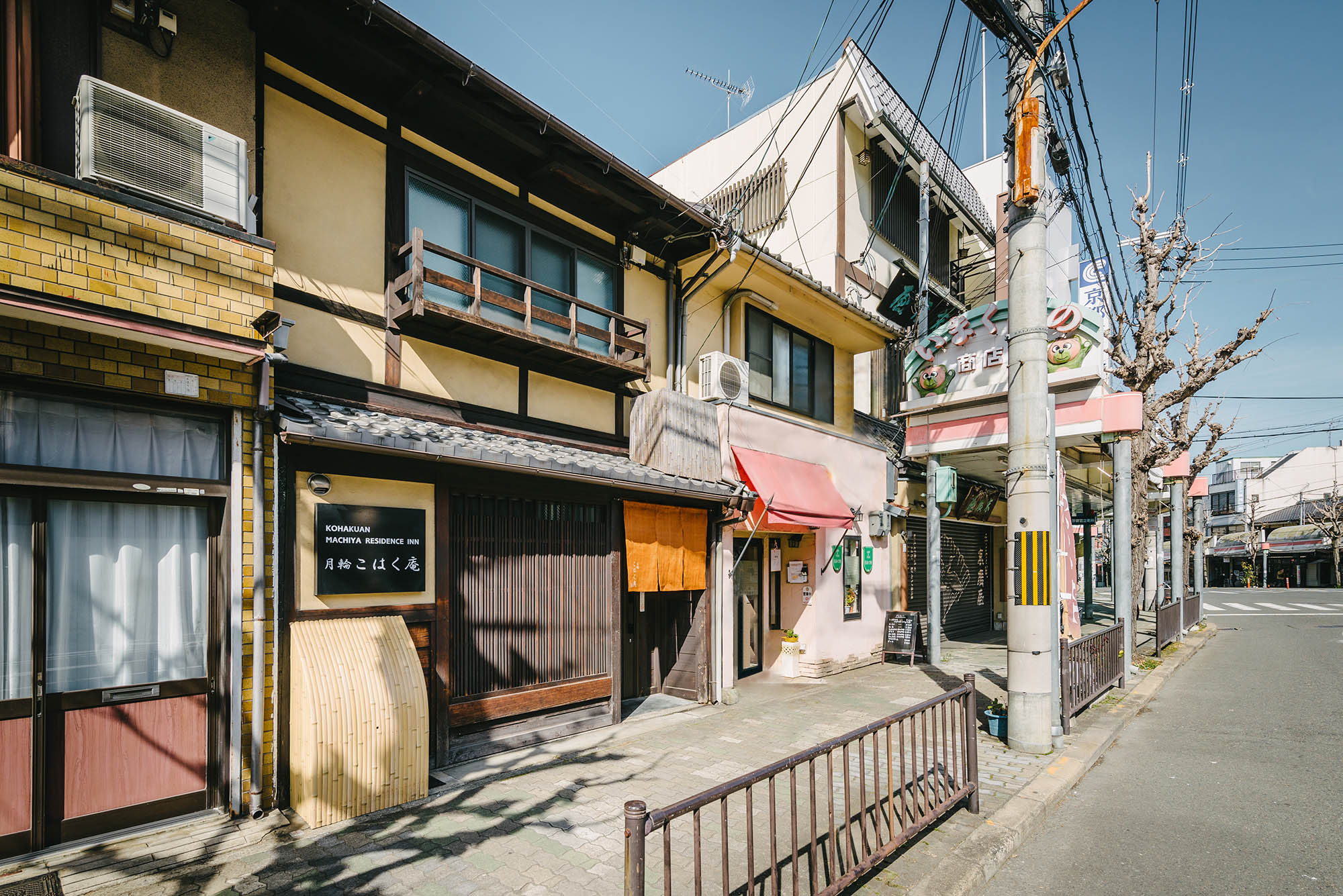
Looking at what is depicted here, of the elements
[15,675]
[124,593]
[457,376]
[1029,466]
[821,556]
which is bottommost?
[821,556]

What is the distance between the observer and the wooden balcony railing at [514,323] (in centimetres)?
690

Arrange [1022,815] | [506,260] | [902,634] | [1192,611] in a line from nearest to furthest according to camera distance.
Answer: [1022,815]
[506,260]
[902,634]
[1192,611]

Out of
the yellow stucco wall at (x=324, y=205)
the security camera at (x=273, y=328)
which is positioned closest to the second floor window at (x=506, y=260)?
the yellow stucco wall at (x=324, y=205)

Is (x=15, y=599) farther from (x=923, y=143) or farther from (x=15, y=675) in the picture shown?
(x=923, y=143)

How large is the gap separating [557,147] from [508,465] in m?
4.02

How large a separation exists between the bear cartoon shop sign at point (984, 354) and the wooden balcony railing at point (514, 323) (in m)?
6.69


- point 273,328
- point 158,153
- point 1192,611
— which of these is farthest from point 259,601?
point 1192,611

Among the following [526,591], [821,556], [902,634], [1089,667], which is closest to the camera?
[526,591]

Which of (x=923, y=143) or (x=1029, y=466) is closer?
(x=1029, y=466)

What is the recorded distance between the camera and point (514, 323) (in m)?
8.19

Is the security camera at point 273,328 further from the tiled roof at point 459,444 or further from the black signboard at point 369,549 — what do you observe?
the black signboard at point 369,549

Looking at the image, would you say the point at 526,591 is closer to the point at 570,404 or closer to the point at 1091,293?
the point at 570,404

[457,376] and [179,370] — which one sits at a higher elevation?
[457,376]

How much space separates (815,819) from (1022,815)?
303cm
